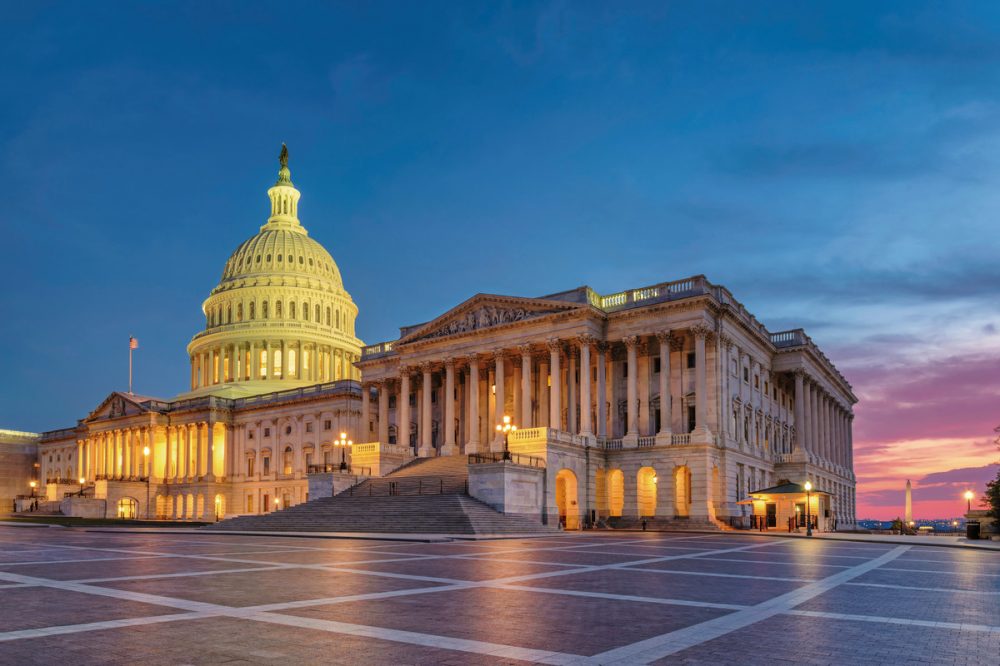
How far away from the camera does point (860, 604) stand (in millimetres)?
17547

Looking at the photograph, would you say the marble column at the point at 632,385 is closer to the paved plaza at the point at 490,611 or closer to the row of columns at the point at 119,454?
the paved plaza at the point at 490,611

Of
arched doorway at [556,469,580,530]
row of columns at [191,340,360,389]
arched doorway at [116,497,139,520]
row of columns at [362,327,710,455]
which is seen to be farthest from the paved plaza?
row of columns at [191,340,360,389]

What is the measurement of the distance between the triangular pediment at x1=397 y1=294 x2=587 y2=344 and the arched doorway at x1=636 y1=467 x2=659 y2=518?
1338 centimetres

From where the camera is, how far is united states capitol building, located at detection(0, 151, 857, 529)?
6581cm

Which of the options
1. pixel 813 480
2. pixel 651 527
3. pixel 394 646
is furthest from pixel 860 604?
pixel 813 480

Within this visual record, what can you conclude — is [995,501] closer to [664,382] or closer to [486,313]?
[664,382]

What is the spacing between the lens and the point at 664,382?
6706cm

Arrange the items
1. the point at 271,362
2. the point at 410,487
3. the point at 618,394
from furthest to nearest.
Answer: the point at 271,362, the point at 618,394, the point at 410,487

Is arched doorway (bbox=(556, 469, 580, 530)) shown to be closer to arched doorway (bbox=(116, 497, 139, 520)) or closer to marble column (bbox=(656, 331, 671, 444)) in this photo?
marble column (bbox=(656, 331, 671, 444))

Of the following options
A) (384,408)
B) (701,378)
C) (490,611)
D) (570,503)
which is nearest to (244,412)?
(384,408)

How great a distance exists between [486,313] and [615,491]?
18319 millimetres

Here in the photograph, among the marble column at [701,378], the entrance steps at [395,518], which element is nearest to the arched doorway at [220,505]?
the entrance steps at [395,518]

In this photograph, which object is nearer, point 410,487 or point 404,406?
point 410,487

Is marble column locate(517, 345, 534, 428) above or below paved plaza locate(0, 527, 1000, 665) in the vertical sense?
above
